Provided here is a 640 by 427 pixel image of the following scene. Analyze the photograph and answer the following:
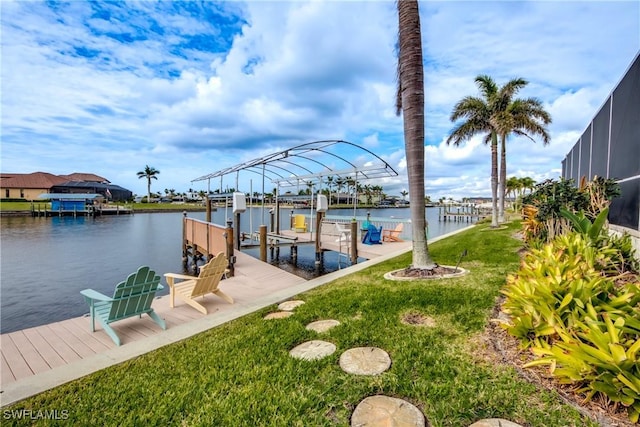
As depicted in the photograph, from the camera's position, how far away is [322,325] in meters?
Result: 4.20

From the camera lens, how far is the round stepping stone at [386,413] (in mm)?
2205

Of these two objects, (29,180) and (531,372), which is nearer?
(531,372)

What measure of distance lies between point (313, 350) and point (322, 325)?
2.52ft

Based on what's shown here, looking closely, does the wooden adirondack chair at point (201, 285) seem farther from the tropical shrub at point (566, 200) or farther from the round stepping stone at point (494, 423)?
the tropical shrub at point (566, 200)

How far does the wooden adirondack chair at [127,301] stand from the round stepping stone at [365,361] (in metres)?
3.20

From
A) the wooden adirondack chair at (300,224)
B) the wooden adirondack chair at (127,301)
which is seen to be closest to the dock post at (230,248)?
the wooden adirondack chair at (127,301)

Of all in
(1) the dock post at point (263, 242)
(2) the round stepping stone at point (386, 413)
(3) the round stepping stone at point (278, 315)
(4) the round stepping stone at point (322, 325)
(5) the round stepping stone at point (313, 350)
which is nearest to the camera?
(2) the round stepping stone at point (386, 413)

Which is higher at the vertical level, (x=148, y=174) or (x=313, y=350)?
(x=148, y=174)

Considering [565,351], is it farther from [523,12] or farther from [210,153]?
[210,153]

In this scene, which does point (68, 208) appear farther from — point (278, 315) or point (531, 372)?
point (531, 372)

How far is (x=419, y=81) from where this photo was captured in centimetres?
591

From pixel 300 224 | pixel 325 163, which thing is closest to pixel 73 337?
pixel 325 163

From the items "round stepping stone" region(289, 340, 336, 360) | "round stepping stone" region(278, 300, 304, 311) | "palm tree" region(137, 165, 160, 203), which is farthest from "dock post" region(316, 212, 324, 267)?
"palm tree" region(137, 165, 160, 203)

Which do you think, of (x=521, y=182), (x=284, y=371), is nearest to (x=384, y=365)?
(x=284, y=371)
